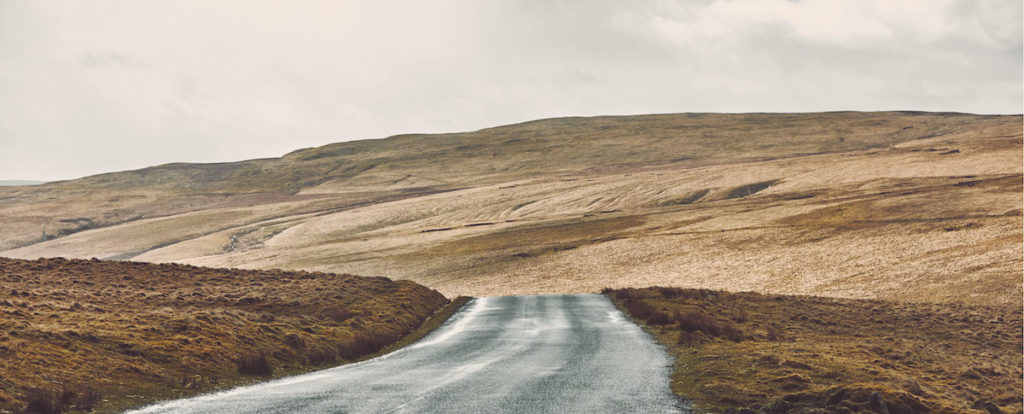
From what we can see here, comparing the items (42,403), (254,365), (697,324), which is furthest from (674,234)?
(42,403)

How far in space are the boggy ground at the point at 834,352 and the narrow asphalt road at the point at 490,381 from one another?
127cm

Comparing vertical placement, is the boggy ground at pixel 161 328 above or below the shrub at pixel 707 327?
above

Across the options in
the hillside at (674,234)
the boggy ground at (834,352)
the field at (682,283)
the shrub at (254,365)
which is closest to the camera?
the boggy ground at (834,352)

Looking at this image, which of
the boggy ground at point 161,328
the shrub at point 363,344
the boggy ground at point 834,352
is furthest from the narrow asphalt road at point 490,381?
the boggy ground at point 161,328

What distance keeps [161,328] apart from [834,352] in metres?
21.2

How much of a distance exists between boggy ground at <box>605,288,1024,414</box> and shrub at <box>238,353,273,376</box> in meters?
11.0

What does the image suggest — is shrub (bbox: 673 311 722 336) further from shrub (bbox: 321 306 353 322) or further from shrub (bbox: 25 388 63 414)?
shrub (bbox: 25 388 63 414)

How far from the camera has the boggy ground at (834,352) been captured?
16156 millimetres

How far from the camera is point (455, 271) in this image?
79.1m

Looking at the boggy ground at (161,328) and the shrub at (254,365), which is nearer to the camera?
the boggy ground at (161,328)

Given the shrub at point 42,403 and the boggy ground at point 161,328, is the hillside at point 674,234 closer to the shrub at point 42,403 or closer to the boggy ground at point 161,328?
the boggy ground at point 161,328

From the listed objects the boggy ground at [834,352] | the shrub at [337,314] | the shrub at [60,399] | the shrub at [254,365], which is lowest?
the boggy ground at [834,352]

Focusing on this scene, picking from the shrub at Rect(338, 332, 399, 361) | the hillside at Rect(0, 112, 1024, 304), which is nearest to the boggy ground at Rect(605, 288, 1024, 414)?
the shrub at Rect(338, 332, 399, 361)

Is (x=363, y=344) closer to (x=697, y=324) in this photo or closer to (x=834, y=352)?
(x=697, y=324)
